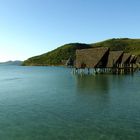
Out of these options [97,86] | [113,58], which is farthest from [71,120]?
[113,58]

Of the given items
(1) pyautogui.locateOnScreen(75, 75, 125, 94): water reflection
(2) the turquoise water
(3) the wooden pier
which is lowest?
(2) the turquoise water

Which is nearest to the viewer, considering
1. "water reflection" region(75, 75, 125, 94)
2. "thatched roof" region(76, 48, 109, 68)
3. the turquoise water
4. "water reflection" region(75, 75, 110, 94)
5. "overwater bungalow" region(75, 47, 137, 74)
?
the turquoise water

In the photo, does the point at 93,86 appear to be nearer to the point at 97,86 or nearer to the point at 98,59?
the point at 97,86

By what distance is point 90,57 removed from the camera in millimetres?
69812

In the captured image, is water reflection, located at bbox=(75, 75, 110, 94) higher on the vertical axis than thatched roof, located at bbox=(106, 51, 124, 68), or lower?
lower

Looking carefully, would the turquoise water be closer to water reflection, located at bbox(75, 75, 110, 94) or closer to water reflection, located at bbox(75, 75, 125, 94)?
water reflection, located at bbox(75, 75, 125, 94)

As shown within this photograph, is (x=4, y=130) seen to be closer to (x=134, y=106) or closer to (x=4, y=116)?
(x=4, y=116)

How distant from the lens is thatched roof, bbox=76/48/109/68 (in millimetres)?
68312

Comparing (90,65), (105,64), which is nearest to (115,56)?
(105,64)


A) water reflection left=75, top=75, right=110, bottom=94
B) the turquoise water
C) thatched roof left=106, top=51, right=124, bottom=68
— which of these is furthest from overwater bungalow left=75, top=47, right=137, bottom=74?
the turquoise water

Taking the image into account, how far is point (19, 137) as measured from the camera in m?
15.0

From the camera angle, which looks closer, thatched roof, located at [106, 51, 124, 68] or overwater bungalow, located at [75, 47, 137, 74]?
overwater bungalow, located at [75, 47, 137, 74]

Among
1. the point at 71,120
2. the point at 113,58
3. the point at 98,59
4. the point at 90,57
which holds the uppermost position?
the point at 90,57

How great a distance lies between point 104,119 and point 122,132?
10.0ft
